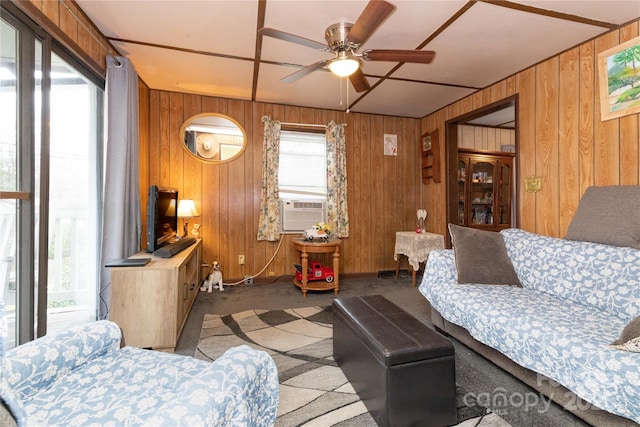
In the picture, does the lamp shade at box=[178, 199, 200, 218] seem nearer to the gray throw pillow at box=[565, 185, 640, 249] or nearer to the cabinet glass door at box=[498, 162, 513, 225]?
the gray throw pillow at box=[565, 185, 640, 249]

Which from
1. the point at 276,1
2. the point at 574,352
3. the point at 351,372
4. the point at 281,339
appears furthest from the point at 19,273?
the point at 574,352

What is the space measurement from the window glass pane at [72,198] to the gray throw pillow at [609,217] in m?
3.66

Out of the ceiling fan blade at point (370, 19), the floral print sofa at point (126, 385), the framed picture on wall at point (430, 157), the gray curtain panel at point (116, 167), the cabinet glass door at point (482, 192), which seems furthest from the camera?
the cabinet glass door at point (482, 192)

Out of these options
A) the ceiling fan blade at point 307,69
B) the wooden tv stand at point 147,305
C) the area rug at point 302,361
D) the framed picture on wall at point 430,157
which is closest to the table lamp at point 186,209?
the area rug at point 302,361

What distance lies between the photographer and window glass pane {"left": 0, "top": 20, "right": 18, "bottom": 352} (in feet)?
5.08

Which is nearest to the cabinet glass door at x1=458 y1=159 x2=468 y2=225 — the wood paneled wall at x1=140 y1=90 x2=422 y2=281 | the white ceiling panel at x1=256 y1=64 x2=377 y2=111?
the wood paneled wall at x1=140 y1=90 x2=422 y2=281

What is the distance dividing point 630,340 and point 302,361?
1.66m

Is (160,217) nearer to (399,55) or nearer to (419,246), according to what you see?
(399,55)

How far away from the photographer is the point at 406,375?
1321 mm

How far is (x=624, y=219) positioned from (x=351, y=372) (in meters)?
2.00

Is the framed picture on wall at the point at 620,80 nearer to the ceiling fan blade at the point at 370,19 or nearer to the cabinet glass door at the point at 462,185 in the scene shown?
the ceiling fan blade at the point at 370,19

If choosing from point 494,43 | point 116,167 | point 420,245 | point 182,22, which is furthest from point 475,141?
point 116,167

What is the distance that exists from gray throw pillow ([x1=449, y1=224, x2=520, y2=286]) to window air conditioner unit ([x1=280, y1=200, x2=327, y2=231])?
206cm

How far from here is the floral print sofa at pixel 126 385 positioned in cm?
77
